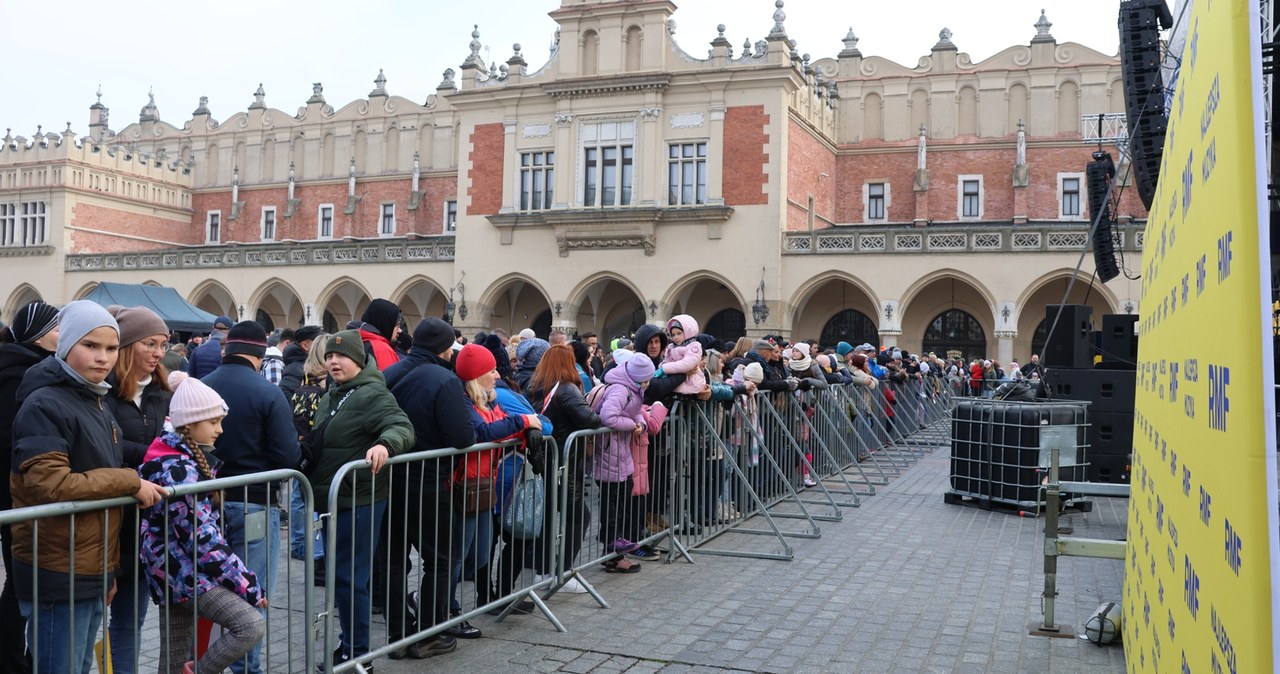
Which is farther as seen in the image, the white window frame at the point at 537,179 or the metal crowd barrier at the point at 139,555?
the white window frame at the point at 537,179

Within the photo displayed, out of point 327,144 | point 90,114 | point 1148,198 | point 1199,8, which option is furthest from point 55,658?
point 90,114

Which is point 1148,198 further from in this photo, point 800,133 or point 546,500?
point 800,133

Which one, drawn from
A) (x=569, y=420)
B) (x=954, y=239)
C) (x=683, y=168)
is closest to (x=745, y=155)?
(x=683, y=168)

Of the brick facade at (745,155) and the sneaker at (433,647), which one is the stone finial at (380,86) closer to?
the brick facade at (745,155)

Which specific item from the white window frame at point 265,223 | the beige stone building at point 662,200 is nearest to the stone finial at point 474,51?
the beige stone building at point 662,200

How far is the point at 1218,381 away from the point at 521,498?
4821mm

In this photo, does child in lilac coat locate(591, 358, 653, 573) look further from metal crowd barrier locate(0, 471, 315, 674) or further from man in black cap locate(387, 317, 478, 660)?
metal crowd barrier locate(0, 471, 315, 674)

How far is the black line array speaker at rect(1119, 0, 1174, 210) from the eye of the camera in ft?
35.7

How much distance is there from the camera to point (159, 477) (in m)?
4.21

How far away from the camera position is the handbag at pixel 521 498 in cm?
632

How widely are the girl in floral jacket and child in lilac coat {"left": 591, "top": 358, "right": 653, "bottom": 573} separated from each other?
3.39 m

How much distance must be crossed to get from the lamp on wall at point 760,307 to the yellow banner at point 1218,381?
27.1m

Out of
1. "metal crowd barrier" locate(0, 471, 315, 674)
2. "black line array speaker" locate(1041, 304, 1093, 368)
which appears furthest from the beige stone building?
"metal crowd barrier" locate(0, 471, 315, 674)

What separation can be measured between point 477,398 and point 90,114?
186 ft
